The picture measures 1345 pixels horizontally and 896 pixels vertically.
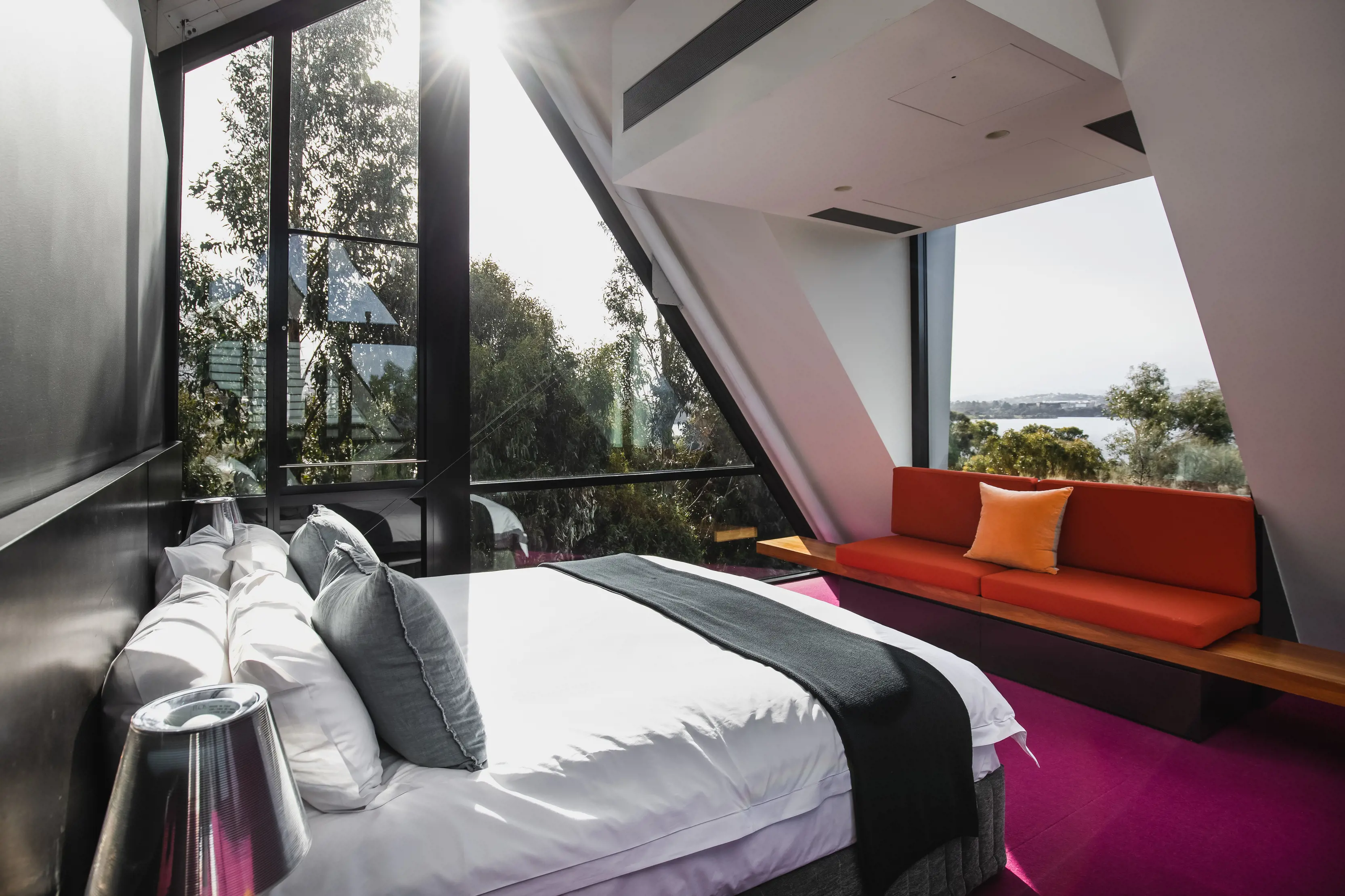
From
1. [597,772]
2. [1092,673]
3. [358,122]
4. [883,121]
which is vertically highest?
[358,122]

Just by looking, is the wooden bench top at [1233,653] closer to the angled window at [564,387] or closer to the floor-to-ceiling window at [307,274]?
the angled window at [564,387]

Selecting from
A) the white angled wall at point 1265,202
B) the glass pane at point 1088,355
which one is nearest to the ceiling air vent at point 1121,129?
the white angled wall at point 1265,202

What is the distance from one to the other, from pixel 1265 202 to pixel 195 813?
3131 millimetres

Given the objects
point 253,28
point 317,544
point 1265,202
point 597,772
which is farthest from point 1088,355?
point 253,28

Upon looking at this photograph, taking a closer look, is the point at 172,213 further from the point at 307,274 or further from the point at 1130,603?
the point at 1130,603

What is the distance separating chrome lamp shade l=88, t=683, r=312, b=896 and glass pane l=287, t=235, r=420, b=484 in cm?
300

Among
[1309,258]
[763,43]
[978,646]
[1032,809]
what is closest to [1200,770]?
[1032,809]

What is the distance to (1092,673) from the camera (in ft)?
10.4

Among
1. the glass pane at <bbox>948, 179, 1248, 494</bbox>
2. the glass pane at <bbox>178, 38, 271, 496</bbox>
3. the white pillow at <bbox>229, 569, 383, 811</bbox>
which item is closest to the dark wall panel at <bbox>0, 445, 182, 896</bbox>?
the white pillow at <bbox>229, 569, 383, 811</bbox>

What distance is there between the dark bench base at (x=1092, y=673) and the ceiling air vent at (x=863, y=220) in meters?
2.02

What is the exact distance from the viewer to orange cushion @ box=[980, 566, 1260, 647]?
2895 mm

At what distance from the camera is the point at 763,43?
2561 millimetres

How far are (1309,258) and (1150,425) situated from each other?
5.07 feet

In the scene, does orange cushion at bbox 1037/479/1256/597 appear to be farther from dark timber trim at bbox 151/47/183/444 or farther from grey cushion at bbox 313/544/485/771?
dark timber trim at bbox 151/47/183/444
